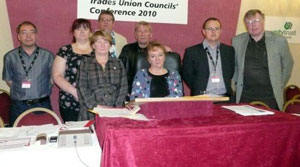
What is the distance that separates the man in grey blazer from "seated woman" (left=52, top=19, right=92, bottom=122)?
1.76 meters

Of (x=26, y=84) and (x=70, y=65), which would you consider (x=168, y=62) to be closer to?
(x=70, y=65)

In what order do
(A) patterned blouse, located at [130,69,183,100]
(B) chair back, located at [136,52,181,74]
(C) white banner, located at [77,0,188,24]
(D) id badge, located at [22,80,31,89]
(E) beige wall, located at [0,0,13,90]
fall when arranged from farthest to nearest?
(C) white banner, located at [77,0,188,24], (E) beige wall, located at [0,0,13,90], (D) id badge, located at [22,80,31,89], (B) chair back, located at [136,52,181,74], (A) patterned blouse, located at [130,69,183,100]

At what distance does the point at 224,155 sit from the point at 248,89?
1.79m

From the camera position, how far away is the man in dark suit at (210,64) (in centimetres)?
325

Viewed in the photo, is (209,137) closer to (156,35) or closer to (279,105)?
(279,105)

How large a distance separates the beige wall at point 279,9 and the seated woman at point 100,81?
297 centimetres

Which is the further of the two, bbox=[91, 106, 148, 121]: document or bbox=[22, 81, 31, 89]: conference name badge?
bbox=[22, 81, 31, 89]: conference name badge

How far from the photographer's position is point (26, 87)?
128 inches

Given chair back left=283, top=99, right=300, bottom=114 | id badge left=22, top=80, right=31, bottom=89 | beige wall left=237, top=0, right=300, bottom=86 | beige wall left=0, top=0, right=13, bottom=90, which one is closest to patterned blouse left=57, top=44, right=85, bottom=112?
id badge left=22, top=80, right=31, bottom=89

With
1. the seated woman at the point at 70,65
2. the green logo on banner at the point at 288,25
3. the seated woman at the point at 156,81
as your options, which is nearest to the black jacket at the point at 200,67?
the seated woman at the point at 156,81

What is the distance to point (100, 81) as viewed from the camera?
2.53 meters

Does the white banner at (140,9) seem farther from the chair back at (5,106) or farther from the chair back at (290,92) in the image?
the chair back at (290,92)

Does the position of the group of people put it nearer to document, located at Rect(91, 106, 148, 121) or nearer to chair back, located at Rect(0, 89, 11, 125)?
chair back, located at Rect(0, 89, 11, 125)

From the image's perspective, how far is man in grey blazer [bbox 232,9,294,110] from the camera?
331 centimetres
